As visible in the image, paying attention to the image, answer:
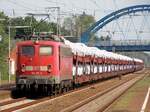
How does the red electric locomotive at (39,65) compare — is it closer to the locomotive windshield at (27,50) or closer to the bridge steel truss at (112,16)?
the locomotive windshield at (27,50)

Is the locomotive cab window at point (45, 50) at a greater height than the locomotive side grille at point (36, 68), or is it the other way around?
the locomotive cab window at point (45, 50)

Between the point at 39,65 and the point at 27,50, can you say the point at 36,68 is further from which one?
the point at 27,50

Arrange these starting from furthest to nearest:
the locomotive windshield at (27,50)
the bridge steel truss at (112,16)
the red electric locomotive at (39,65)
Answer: the bridge steel truss at (112,16), the locomotive windshield at (27,50), the red electric locomotive at (39,65)

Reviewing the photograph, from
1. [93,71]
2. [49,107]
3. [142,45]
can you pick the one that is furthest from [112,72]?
[142,45]

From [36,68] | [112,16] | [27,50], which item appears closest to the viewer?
[36,68]

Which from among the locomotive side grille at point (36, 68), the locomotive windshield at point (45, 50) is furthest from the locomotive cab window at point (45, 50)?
the locomotive side grille at point (36, 68)

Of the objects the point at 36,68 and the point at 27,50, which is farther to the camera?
the point at 27,50

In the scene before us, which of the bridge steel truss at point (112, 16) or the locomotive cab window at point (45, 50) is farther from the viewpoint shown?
the bridge steel truss at point (112, 16)

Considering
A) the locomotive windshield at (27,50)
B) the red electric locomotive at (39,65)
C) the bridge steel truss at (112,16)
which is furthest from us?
the bridge steel truss at (112,16)

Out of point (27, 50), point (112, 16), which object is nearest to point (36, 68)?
point (27, 50)

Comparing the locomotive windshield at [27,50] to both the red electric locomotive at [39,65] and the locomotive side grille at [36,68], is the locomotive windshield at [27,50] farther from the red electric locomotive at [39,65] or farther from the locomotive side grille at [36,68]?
the locomotive side grille at [36,68]

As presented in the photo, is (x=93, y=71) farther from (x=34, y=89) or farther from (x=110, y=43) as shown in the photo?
(x=110, y=43)

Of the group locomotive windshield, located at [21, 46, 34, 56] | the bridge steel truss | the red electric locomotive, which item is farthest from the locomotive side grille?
the bridge steel truss

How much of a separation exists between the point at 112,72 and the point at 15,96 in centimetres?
4501
